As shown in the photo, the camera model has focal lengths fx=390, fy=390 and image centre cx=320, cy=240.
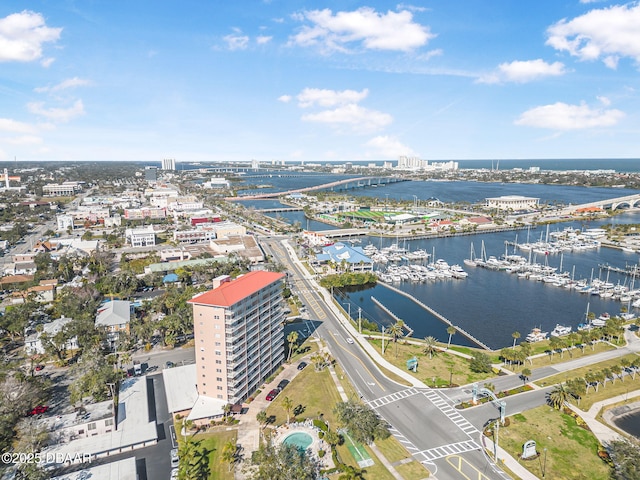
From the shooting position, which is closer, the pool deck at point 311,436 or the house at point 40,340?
the pool deck at point 311,436

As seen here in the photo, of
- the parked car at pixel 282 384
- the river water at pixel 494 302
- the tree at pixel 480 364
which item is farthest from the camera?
the river water at pixel 494 302

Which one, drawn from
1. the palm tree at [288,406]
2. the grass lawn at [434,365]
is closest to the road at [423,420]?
the grass lawn at [434,365]

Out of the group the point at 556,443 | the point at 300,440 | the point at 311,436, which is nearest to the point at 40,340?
the point at 300,440

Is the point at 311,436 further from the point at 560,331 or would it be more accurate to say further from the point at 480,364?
the point at 560,331

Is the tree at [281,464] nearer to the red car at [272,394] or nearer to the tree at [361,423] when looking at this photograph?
the tree at [361,423]

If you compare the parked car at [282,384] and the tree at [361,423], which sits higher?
the tree at [361,423]

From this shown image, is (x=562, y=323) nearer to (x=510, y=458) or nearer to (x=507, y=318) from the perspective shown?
(x=507, y=318)

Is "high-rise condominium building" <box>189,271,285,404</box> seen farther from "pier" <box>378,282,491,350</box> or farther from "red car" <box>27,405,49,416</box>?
"pier" <box>378,282,491,350</box>
